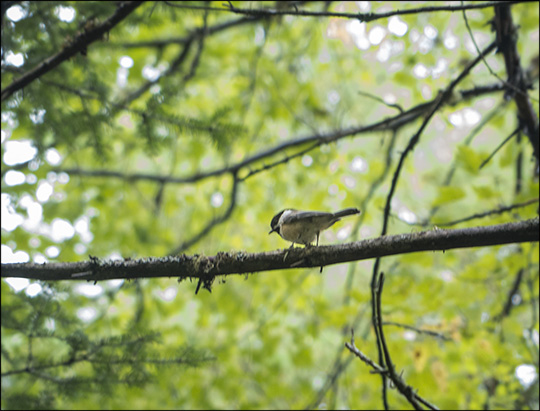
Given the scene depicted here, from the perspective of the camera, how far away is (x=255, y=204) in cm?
666

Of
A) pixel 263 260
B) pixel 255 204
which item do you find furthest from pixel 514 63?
pixel 255 204

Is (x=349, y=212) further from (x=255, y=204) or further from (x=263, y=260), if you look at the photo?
(x=255, y=204)

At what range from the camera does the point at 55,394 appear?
294cm

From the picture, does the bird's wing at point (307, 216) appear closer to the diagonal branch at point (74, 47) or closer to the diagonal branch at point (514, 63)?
the diagonal branch at point (74, 47)

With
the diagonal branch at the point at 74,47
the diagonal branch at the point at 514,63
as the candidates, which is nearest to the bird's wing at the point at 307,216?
the diagonal branch at the point at 74,47

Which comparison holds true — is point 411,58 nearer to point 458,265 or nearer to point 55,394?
point 458,265

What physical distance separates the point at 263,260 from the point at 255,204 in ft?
16.1

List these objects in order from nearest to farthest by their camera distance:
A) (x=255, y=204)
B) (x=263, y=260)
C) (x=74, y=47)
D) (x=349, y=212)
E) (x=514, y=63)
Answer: (x=263, y=260), (x=349, y=212), (x=74, y=47), (x=514, y=63), (x=255, y=204)

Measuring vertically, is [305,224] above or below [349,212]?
above

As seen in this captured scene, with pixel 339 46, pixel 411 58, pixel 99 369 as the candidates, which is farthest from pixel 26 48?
pixel 339 46

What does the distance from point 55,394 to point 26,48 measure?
7.81ft

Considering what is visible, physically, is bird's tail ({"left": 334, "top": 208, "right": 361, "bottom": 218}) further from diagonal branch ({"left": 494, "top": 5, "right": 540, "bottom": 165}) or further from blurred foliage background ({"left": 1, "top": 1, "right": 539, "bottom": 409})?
diagonal branch ({"left": 494, "top": 5, "right": 540, "bottom": 165})

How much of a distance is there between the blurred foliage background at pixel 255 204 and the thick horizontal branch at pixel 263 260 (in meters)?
0.23

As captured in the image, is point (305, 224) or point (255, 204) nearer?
point (305, 224)
